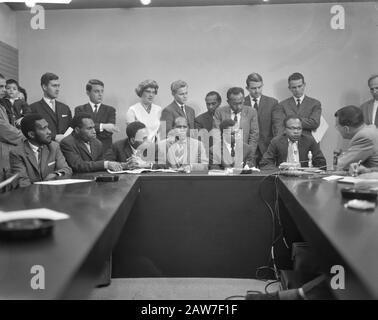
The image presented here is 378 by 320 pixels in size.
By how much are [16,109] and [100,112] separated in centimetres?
101

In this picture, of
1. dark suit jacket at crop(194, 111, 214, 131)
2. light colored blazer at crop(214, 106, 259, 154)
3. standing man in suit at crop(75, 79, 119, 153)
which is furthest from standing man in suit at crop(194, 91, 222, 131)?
standing man in suit at crop(75, 79, 119, 153)

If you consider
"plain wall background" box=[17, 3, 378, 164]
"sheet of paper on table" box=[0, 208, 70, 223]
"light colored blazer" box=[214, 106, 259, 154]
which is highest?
"plain wall background" box=[17, 3, 378, 164]

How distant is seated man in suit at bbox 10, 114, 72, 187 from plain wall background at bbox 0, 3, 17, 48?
2955 millimetres

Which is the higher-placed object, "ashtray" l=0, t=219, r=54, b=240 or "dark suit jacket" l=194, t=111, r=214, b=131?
"dark suit jacket" l=194, t=111, r=214, b=131

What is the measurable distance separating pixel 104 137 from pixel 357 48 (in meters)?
3.47

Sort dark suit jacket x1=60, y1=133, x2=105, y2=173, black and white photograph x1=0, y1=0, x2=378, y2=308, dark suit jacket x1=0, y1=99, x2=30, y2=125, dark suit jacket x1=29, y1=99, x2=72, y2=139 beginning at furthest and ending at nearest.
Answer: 1. dark suit jacket x1=29, y1=99, x2=72, y2=139
2. dark suit jacket x1=0, y1=99, x2=30, y2=125
3. dark suit jacket x1=60, y1=133, x2=105, y2=173
4. black and white photograph x1=0, y1=0, x2=378, y2=308

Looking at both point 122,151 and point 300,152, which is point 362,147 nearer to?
point 300,152

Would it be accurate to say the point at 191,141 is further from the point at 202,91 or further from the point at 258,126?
the point at 202,91

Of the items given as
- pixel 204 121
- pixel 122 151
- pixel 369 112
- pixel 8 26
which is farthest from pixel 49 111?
pixel 369 112

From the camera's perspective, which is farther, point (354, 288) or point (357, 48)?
point (357, 48)

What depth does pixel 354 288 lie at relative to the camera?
972mm

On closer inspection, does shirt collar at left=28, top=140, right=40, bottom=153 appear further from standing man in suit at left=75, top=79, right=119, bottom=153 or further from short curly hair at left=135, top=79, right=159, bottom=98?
short curly hair at left=135, top=79, right=159, bottom=98

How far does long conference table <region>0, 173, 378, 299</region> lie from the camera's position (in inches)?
38.6
